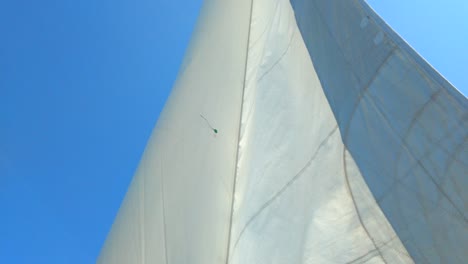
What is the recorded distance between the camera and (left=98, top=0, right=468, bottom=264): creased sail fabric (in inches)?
60.7

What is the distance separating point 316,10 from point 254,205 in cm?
145

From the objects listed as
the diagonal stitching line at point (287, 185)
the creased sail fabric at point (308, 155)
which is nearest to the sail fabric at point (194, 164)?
the creased sail fabric at point (308, 155)

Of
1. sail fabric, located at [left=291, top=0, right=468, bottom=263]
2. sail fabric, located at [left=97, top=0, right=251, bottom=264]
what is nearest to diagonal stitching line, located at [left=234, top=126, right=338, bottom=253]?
sail fabric, located at [left=291, top=0, right=468, bottom=263]

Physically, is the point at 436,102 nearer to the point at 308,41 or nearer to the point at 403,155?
the point at 403,155

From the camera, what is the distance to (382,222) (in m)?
1.72

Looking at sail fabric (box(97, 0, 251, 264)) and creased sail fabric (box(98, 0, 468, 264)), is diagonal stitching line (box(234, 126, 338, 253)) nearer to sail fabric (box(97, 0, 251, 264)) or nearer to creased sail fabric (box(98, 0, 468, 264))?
creased sail fabric (box(98, 0, 468, 264))

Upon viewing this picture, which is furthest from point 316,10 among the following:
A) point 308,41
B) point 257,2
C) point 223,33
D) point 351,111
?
point 223,33

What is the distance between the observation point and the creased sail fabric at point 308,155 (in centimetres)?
154

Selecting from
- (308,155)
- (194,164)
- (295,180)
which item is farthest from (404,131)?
(194,164)

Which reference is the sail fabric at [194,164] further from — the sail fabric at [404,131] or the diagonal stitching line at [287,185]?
the sail fabric at [404,131]

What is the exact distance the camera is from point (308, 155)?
2.37m

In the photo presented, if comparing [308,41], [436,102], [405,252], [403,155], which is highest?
[308,41]

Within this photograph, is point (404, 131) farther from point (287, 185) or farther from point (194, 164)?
point (194, 164)

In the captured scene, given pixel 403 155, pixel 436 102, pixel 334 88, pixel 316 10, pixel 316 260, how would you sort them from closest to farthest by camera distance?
pixel 436 102 < pixel 403 155 < pixel 316 260 < pixel 334 88 < pixel 316 10
